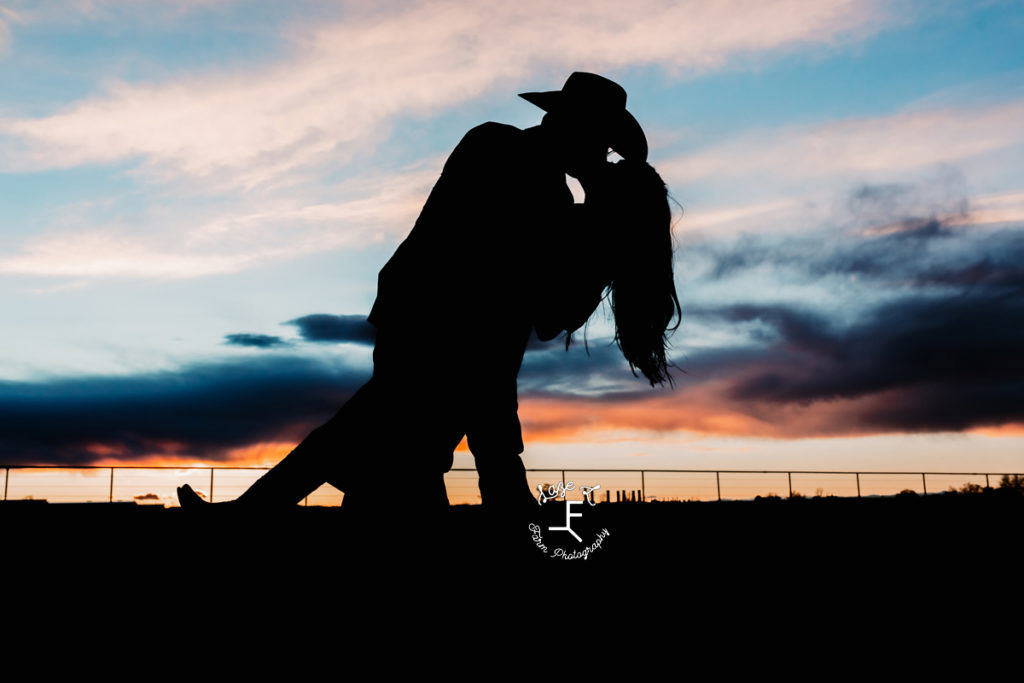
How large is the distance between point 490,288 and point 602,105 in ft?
2.45

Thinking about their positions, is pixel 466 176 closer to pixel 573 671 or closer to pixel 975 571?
pixel 573 671

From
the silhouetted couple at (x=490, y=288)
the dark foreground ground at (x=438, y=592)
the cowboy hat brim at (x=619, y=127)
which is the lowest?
the dark foreground ground at (x=438, y=592)

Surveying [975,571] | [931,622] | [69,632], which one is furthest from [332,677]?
[975,571]

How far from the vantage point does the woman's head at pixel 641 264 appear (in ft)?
8.56

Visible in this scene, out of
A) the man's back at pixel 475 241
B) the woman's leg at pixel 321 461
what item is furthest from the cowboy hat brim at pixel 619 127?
the woman's leg at pixel 321 461

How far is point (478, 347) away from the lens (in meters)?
2.58

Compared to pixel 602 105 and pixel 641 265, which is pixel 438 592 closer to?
pixel 641 265

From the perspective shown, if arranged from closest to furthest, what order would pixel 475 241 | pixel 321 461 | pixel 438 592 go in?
1. pixel 438 592
2. pixel 475 241
3. pixel 321 461

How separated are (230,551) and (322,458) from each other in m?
0.44

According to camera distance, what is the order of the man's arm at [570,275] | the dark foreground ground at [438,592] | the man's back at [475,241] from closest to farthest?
the dark foreground ground at [438,592], the man's back at [475,241], the man's arm at [570,275]

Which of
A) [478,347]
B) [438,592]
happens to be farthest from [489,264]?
[438,592]

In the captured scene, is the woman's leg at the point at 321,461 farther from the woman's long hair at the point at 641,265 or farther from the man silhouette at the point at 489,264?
the woman's long hair at the point at 641,265

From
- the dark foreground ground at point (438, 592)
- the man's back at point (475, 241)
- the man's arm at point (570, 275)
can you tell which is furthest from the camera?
the man's arm at point (570, 275)

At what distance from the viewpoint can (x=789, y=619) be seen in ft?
7.89
